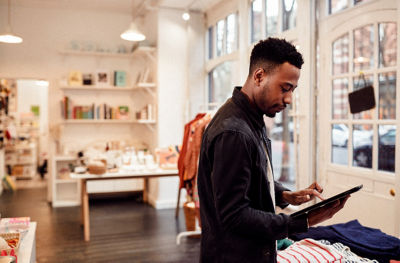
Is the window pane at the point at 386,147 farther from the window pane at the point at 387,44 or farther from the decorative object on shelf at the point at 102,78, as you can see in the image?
the decorative object on shelf at the point at 102,78

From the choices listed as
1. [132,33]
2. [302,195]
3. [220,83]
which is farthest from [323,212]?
[220,83]

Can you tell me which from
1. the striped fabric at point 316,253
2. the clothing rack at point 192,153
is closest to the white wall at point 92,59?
the clothing rack at point 192,153

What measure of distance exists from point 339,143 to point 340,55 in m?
0.81

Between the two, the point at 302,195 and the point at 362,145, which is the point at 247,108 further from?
the point at 362,145

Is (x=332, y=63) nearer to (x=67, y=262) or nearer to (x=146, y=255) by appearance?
(x=146, y=255)

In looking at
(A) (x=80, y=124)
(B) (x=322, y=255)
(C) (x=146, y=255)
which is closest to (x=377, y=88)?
(B) (x=322, y=255)

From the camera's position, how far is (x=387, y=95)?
301 centimetres

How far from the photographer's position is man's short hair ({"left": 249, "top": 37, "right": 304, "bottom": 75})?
1405 mm

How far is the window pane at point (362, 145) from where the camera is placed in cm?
320

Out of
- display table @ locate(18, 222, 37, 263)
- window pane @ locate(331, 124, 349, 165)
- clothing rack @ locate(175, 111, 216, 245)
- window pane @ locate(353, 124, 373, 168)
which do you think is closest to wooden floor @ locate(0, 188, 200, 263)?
clothing rack @ locate(175, 111, 216, 245)

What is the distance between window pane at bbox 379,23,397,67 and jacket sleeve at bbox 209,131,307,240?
2142 millimetres

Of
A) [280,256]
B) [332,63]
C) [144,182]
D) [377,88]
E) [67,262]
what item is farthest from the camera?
[144,182]

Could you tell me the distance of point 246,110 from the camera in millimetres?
1460

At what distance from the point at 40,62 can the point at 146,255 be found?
452 centimetres
